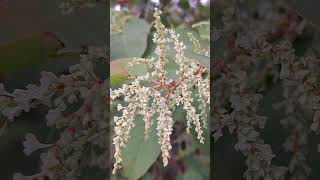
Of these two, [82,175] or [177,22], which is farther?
[177,22]

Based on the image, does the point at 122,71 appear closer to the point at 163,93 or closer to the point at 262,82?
the point at 163,93

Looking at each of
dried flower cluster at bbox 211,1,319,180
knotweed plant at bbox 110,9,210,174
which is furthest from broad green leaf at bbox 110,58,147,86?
dried flower cluster at bbox 211,1,319,180

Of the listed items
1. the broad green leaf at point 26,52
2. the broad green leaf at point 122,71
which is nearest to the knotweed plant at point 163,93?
the broad green leaf at point 122,71

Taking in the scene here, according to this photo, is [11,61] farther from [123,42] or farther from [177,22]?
[177,22]

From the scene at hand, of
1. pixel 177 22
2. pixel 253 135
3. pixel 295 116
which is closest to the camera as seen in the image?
pixel 253 135

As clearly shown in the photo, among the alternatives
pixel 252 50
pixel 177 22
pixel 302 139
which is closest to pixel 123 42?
pixel 177 22
